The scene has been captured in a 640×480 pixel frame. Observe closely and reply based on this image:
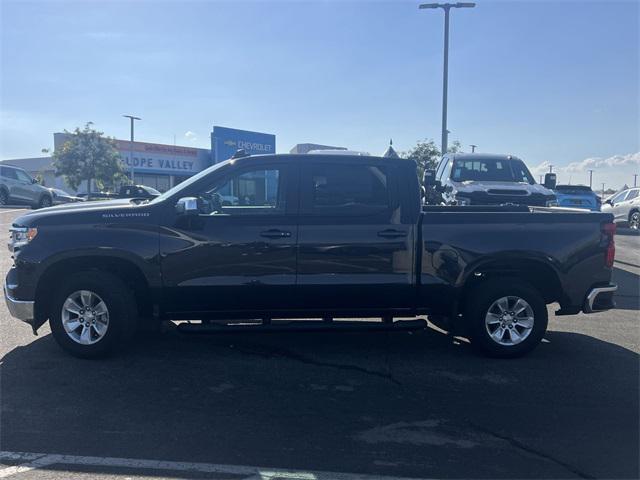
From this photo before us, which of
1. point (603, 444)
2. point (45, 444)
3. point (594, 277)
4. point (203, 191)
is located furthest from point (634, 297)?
point (45, 444)

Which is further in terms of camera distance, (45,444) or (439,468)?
(45,444)

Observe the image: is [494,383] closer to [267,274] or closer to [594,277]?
[594,277]

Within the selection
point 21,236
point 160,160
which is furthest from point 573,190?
point 160,160

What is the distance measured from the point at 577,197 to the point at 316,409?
55.7 feet

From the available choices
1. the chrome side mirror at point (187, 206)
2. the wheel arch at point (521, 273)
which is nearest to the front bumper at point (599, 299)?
the wheel arch at point (521, 273)

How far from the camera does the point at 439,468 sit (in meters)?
3.52

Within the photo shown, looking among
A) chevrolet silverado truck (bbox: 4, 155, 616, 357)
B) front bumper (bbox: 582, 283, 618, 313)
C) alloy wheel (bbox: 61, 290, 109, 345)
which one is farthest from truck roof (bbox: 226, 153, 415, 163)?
front bumper (bbox: 582, 283, 618, 313)

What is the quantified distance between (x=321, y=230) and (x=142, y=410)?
2349 mm

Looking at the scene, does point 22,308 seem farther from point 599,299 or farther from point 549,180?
point 549,180

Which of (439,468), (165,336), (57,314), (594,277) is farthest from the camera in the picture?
(165,336)

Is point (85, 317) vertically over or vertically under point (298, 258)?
under

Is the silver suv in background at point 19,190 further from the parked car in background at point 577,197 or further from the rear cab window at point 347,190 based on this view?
the rear cab window at point 347,190

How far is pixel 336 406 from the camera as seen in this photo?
4.45 meters

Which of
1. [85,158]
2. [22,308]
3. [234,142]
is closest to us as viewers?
[22,308]
